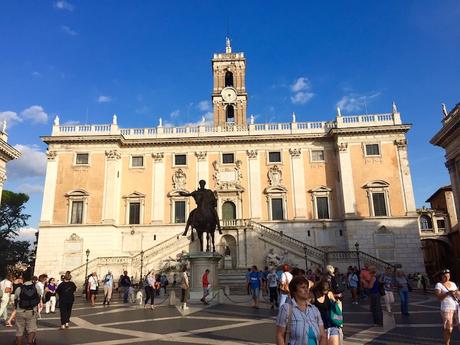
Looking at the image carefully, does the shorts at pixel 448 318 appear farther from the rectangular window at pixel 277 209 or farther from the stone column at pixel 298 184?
the rectangular window at pixel 277 209

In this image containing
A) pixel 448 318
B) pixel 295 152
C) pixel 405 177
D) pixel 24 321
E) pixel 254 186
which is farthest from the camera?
pixel 295 152

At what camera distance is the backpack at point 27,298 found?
829cm

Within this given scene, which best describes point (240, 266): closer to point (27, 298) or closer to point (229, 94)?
point (229, 94)

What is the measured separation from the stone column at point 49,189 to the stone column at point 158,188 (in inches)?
347

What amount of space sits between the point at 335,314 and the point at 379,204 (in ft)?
102

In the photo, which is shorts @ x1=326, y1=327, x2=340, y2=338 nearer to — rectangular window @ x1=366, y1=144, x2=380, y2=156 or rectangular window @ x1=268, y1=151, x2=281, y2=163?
rectangular window @ x1=268, y1=151, x2=281, y2=163

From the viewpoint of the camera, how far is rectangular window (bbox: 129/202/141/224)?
3525 cm

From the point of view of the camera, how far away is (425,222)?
5603cm

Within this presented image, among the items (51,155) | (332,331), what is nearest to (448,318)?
(332,331)

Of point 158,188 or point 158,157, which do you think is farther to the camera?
point 158,157

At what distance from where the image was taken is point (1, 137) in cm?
2856

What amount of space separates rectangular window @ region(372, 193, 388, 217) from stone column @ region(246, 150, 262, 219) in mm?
9943

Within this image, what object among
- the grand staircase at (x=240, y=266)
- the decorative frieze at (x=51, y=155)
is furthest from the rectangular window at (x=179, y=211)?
the decorative frieze at (x=51, y=155)

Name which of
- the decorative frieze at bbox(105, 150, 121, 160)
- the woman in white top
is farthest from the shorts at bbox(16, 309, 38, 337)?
the decorative frieze at bbox(105, 150, 121, 160)
